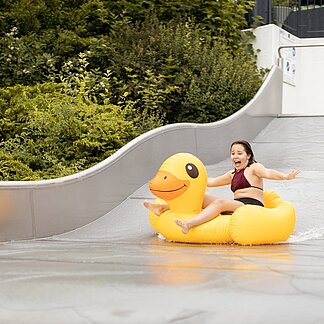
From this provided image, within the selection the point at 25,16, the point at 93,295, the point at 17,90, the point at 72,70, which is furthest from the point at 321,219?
the point at 25,16

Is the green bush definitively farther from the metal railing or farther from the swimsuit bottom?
the metal railing

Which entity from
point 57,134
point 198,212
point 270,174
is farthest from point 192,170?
point 57,134

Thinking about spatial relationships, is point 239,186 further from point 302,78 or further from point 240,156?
point 302,78

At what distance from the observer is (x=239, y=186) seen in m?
7.46

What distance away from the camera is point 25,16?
1383 cm

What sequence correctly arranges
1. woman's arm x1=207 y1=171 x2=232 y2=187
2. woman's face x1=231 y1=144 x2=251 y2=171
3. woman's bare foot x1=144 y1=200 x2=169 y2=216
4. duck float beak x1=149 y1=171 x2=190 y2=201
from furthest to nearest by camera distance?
woman's arm x1=207 y1=171 x2=232 y2=187, woman's face x1=231 y1=144 x2=251 y2=171, woman's bare foot x1=144 y1=200 x2=169 y2=216, duck float beak x1=149 y1=171 x2=190 y2=201

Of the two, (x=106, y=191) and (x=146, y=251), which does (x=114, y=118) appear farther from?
(x=146, y=251)

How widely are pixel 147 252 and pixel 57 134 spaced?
13.2ft

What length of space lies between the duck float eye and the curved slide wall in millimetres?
1453

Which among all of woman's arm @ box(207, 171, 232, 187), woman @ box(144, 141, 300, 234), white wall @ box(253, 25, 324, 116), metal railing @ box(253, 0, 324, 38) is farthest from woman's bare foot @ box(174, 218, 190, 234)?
metal railing @ box(253, 0, 324, 38)

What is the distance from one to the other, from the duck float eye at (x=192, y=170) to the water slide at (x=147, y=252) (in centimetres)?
75

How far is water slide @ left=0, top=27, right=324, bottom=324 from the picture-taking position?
3.51 meters

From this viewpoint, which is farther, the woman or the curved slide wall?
the curved slide wall

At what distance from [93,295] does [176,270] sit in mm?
992
